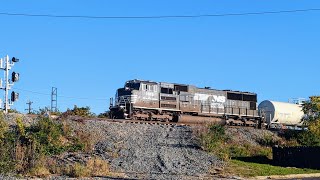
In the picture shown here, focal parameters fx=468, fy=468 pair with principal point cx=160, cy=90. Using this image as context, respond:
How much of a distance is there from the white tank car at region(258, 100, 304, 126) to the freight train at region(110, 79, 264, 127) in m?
1.88

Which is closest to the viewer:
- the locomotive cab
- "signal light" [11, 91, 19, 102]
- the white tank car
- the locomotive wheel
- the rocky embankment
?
the rocky embankment

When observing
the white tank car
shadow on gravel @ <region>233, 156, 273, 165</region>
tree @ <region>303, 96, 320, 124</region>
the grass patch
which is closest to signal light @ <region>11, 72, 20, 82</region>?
shadow on gravel @ <region>233, 156, 273, 165</region>

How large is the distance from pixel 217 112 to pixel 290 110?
10.3 metres

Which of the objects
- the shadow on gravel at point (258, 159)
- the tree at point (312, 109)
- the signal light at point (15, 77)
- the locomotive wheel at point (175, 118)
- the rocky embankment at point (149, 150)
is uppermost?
the signal light at point (15, 77)

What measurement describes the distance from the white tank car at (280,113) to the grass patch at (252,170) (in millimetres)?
19889

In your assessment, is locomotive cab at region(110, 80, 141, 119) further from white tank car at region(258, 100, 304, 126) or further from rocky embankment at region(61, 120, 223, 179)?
white tank car at region(258, 100, 304, 126)

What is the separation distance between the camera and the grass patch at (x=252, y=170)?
80.0 feet

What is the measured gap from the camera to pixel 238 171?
2466 cm

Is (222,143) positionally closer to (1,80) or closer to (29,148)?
(29,148)

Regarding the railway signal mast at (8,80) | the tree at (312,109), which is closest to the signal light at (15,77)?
the railway signal mast at (8,80)

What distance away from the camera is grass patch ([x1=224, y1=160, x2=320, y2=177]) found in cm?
2438

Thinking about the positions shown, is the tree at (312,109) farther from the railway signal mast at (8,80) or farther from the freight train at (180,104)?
the railway signal mast at (8,80)

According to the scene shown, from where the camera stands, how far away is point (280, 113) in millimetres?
48094

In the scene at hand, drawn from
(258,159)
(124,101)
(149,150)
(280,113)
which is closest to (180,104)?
(124,101)
